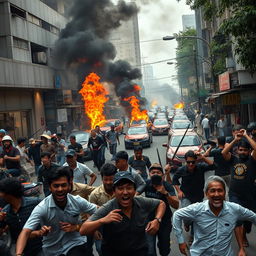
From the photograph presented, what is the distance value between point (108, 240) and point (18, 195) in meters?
1.19

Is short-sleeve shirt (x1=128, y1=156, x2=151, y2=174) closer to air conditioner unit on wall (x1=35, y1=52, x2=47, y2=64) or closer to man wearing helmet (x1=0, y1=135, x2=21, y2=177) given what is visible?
man wearing helmet (x1=0, y1=135, x2=21, y2=177)

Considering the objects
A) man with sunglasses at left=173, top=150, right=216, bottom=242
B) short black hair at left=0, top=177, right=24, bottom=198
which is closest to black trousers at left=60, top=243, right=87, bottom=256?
short black hair at left=0, top=177, right=24, bottom=198

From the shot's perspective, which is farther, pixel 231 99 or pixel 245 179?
pixel 231 99

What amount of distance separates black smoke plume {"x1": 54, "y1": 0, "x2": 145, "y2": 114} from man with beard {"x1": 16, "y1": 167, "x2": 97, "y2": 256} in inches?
1216

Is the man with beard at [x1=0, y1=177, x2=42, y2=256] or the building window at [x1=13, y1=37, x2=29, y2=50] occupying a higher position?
the building window at [x1=13, y1=37, x2=29, y2=50]

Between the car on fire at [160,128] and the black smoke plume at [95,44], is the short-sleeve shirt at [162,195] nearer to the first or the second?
the car on fire at [160,128]

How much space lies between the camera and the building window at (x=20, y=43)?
26.4 m

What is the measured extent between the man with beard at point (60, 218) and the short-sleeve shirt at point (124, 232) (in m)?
0.56

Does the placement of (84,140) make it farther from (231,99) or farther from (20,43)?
(20,43)

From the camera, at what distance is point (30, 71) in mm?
27953

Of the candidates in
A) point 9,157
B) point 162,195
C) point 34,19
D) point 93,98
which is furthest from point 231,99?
point 34,19

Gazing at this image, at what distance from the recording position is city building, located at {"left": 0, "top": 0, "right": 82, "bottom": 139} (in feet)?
82.4

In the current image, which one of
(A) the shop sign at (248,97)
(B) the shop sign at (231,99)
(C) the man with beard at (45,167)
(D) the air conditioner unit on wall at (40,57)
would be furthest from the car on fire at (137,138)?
(C) the man with beard at (45,167)

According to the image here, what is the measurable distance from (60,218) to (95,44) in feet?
A: 111
